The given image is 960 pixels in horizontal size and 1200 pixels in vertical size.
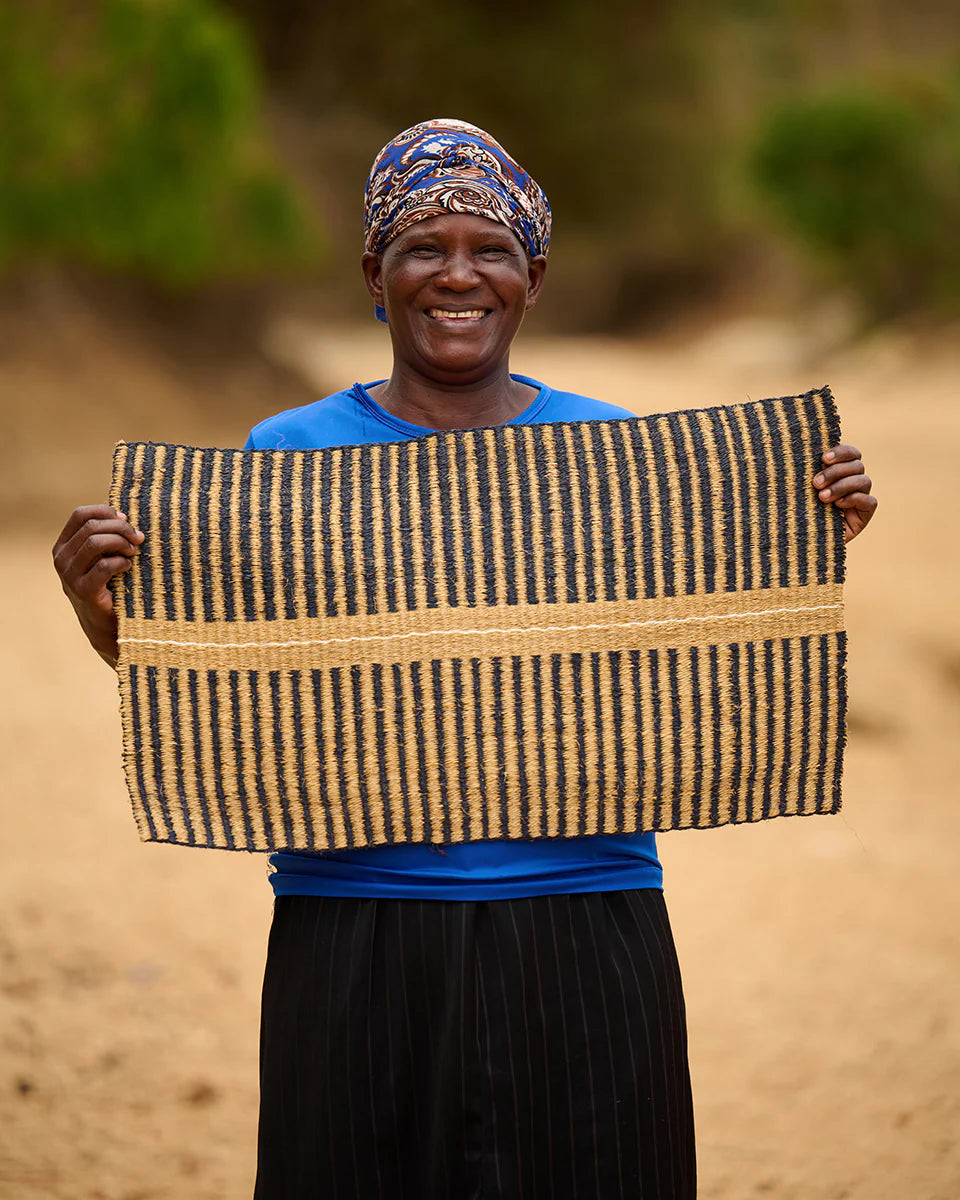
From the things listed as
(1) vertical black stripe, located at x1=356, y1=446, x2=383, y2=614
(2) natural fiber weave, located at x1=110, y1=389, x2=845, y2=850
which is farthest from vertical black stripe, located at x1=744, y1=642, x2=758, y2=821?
(1) vertical black stripe, located at x1=356, y1=446, x2=383, y2=614

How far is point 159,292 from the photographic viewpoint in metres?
16.6

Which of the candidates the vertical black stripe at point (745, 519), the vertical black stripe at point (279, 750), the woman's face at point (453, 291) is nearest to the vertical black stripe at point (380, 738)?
the vertical black stripe at point (279, 750)

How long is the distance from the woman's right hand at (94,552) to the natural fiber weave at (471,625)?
0.11 feet

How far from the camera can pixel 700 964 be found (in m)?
4.68

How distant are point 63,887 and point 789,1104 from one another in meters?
2.61

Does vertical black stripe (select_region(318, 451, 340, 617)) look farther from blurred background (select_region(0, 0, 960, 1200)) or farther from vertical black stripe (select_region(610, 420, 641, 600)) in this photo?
blurred background (select_region(0, 0, 960, 1200))

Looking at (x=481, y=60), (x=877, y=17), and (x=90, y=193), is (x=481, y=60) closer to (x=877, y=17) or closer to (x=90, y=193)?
(x=90, y=193)

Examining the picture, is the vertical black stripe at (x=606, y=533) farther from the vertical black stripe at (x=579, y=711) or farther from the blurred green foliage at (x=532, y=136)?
the blurred green foliage at (x=532, y=136)

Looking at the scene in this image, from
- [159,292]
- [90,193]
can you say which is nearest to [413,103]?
[159,292]

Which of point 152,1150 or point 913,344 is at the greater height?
point 913,344

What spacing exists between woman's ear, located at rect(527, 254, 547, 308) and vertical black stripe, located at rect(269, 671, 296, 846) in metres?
0.67

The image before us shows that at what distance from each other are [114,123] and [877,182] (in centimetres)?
1602

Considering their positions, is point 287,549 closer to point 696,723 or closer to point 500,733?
point 500,733

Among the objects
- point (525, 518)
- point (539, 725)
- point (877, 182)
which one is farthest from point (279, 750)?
point (877, 182)
